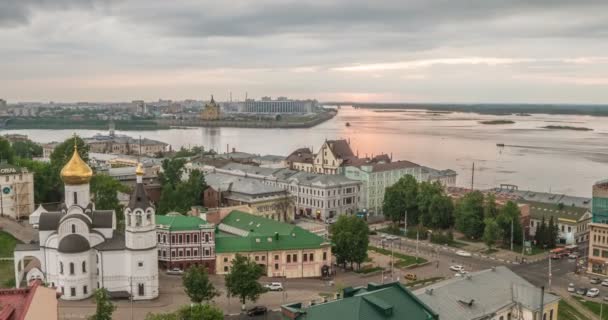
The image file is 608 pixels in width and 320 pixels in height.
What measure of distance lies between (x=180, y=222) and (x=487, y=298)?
2051 cm

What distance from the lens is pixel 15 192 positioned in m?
50.5

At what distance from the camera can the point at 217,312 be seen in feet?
80.1

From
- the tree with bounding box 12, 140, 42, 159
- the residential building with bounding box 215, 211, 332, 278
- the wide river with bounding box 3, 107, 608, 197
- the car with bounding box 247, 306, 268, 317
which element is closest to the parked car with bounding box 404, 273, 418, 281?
the residential building with bounding box 215, 211, 332, 278

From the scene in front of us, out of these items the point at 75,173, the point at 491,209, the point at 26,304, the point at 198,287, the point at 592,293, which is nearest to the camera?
the point at 26,304

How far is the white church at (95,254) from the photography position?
1277 inches

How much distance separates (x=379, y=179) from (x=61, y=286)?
116ft

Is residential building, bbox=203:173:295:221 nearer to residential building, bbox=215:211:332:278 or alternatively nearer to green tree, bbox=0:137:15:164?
residential building, bbox=215:211:332:278

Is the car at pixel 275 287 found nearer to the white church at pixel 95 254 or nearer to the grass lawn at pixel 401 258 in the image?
the white church at pixel 95 254

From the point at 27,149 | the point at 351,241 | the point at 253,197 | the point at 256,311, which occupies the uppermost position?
the point at 27,149

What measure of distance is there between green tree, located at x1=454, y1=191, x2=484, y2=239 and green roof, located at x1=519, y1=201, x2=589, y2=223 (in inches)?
212

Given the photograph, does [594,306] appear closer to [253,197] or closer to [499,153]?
[253,197]

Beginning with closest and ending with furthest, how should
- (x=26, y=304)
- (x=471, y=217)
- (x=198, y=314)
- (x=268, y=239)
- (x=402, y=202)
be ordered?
(x=26, y=304)
(x=198, y=314)
(x=268, y=239)
(x=471, y=217)
(x=402, y=202)

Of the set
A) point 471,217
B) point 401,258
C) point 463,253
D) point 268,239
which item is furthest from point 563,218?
point 268,239

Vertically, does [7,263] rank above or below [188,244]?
below
